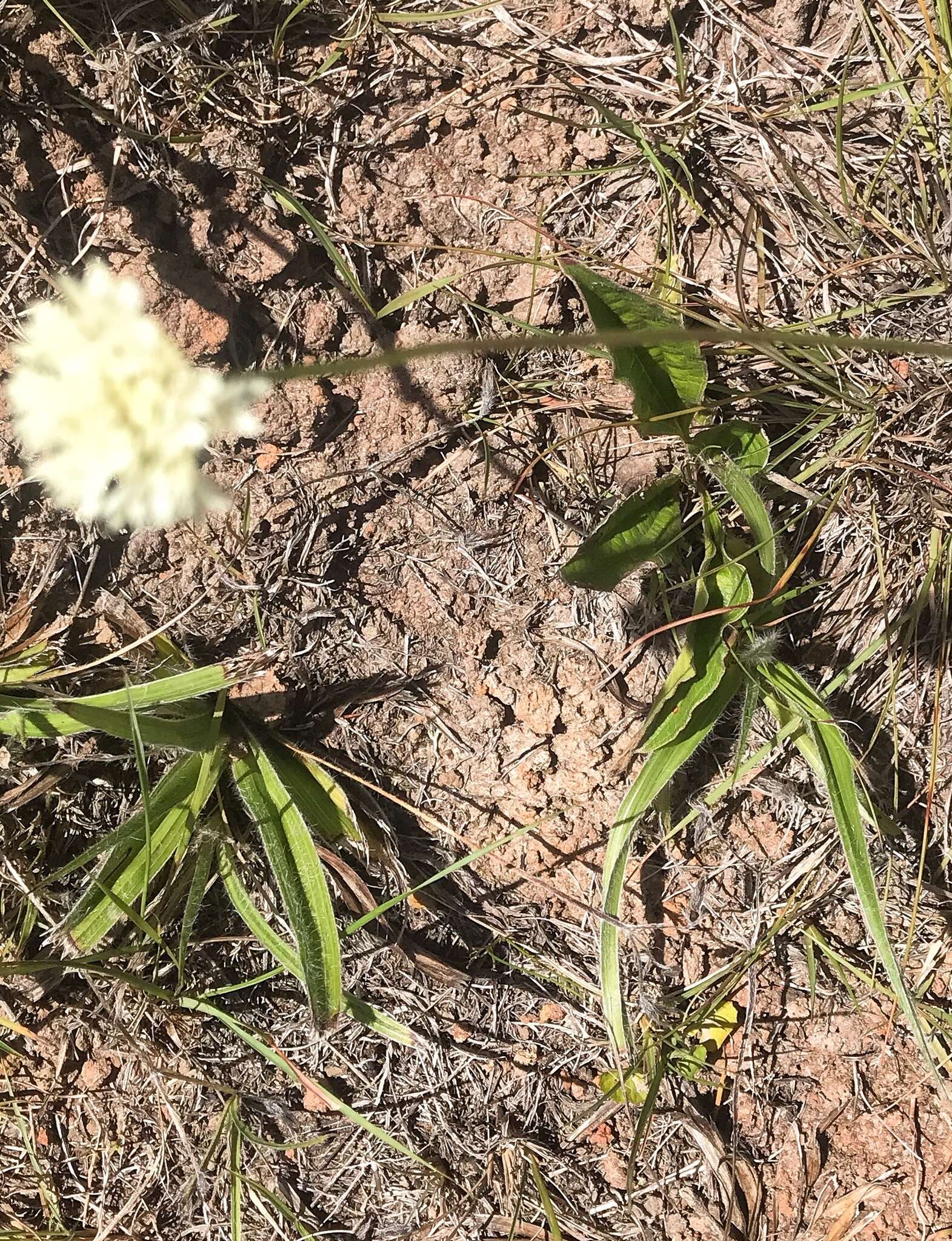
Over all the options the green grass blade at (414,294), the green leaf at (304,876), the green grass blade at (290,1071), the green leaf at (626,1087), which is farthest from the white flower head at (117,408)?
the green leaf at (626,1087)

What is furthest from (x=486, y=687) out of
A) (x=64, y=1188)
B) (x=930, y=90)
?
(x=64, y=1188)

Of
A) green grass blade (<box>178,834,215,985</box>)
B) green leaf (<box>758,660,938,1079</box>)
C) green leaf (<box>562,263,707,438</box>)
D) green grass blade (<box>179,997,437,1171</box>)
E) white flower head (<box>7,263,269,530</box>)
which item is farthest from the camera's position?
green grass blade (<box>179,997,437,1171</box>)

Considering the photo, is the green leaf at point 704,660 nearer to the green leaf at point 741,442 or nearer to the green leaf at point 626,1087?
the green leaf at point 741,442

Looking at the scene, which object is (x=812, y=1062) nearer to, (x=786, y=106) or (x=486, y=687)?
(x=486, y=687)

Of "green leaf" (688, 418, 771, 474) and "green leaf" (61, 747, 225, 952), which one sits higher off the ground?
"green leaf" (688, 418, 771, 474)

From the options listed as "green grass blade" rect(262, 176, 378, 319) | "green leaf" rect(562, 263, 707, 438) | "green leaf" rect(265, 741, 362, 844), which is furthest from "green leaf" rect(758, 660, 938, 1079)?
"green grass blade" rect(262, 176, 378, 319)

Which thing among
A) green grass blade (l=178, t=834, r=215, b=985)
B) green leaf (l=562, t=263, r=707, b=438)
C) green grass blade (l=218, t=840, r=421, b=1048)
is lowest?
green grass blade (l=218, t=840, r=421, b=1048)

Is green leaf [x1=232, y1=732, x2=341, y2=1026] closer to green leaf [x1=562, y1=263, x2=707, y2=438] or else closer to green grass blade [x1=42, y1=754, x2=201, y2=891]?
green grass blade [x1=42, y1=754, x2=201, y2=891]
